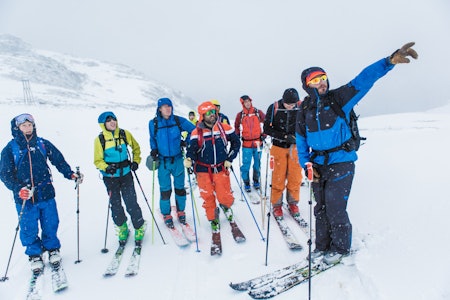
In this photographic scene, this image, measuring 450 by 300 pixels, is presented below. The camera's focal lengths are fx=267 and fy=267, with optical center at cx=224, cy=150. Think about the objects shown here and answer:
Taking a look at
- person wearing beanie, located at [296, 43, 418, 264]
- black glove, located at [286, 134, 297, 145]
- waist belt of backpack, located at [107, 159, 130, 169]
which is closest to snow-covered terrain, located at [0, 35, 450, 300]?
person wearing beanie, located at [296, 43, 418, 264]

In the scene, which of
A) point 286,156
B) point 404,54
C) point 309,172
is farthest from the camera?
point 286,156

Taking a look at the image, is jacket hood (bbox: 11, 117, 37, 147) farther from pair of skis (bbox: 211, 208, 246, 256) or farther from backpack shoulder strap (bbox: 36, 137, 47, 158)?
pair of skis (bbox: 211, 208, 246, 256)

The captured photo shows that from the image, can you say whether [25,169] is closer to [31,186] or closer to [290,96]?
[31,186]

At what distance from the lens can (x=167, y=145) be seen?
19.2 ft

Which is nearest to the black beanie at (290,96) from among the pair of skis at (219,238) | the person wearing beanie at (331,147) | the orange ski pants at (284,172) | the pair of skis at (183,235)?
the orange ski pants at (284,172)

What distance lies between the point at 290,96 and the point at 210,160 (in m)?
2.20

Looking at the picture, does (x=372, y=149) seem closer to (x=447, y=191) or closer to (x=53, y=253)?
(x=447, y=191)

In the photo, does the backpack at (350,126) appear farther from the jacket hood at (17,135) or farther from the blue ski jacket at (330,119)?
the jacket hood at (17,135)

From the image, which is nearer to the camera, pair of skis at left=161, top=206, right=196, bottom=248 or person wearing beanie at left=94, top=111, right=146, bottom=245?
person wearing beanie at left=94, top=111, right=146, bottom=245

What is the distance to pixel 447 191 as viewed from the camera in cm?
482

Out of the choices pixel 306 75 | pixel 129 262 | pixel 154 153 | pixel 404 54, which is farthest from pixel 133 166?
pixel 404 54

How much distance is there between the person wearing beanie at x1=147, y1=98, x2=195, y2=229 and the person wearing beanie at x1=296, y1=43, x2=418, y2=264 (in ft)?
9.43

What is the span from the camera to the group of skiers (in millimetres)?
3816

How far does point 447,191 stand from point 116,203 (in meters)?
6.27
